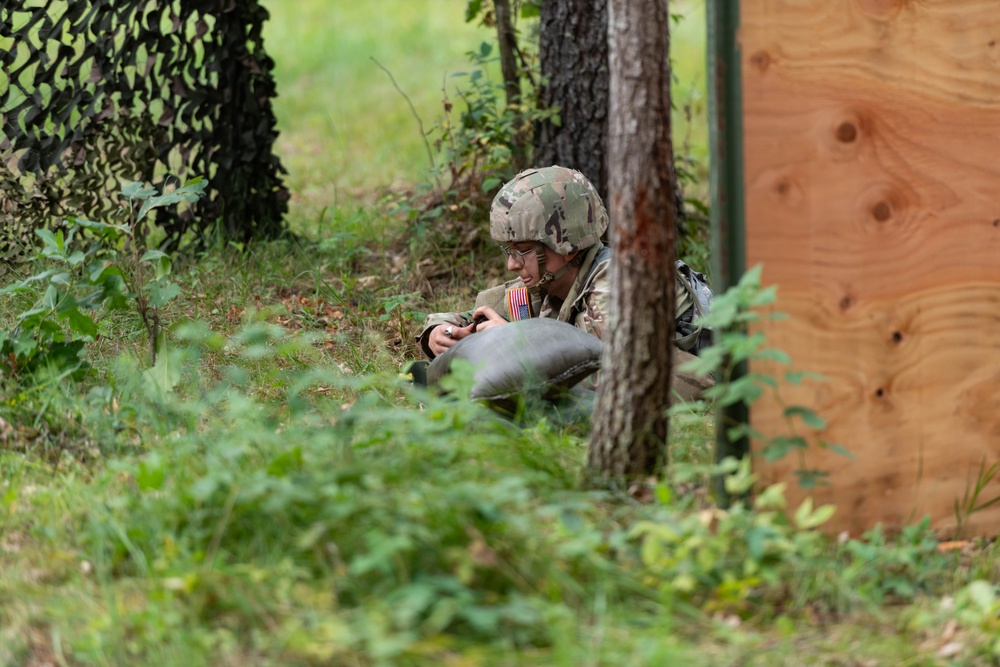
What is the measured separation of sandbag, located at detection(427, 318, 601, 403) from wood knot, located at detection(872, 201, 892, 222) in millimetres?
1218

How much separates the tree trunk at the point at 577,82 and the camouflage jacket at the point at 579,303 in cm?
137

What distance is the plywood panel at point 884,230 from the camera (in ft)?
11.0

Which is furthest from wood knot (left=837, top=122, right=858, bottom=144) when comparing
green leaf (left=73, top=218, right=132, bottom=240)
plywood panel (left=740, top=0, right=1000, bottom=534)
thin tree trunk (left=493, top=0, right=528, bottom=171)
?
thin tree trunk (left=493, top=0, right=528, bottom=171)

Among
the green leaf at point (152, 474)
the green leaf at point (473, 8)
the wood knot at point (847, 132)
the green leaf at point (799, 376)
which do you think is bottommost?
the green leaf at point (152, 474)

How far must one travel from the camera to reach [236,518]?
3.04m

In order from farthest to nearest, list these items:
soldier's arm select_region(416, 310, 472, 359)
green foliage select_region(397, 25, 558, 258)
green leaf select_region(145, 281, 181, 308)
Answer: green foliage select_region(397, 25, 558, 258) < soldier's arm select_region(416, 310, 472, 359) < green leaf select_region(145, 281, 181, 308)

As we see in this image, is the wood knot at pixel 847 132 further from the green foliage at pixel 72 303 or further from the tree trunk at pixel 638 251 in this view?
the green foliage at pixel 72 303

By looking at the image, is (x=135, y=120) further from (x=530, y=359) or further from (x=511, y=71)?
(x=530, y=359)

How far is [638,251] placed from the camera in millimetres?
3307

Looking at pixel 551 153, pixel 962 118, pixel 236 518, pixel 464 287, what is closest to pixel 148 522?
pixel 236 518

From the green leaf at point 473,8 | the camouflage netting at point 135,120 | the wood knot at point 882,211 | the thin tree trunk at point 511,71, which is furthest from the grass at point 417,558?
the green leaf at point 473,8

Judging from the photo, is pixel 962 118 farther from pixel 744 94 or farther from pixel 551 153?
pixel 551 153

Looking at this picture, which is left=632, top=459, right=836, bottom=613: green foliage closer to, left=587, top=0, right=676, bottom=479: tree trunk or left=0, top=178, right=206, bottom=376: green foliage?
left=587, top=0, right=676, bottom=479: tree trunk

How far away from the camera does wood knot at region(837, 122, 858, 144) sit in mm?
3439
